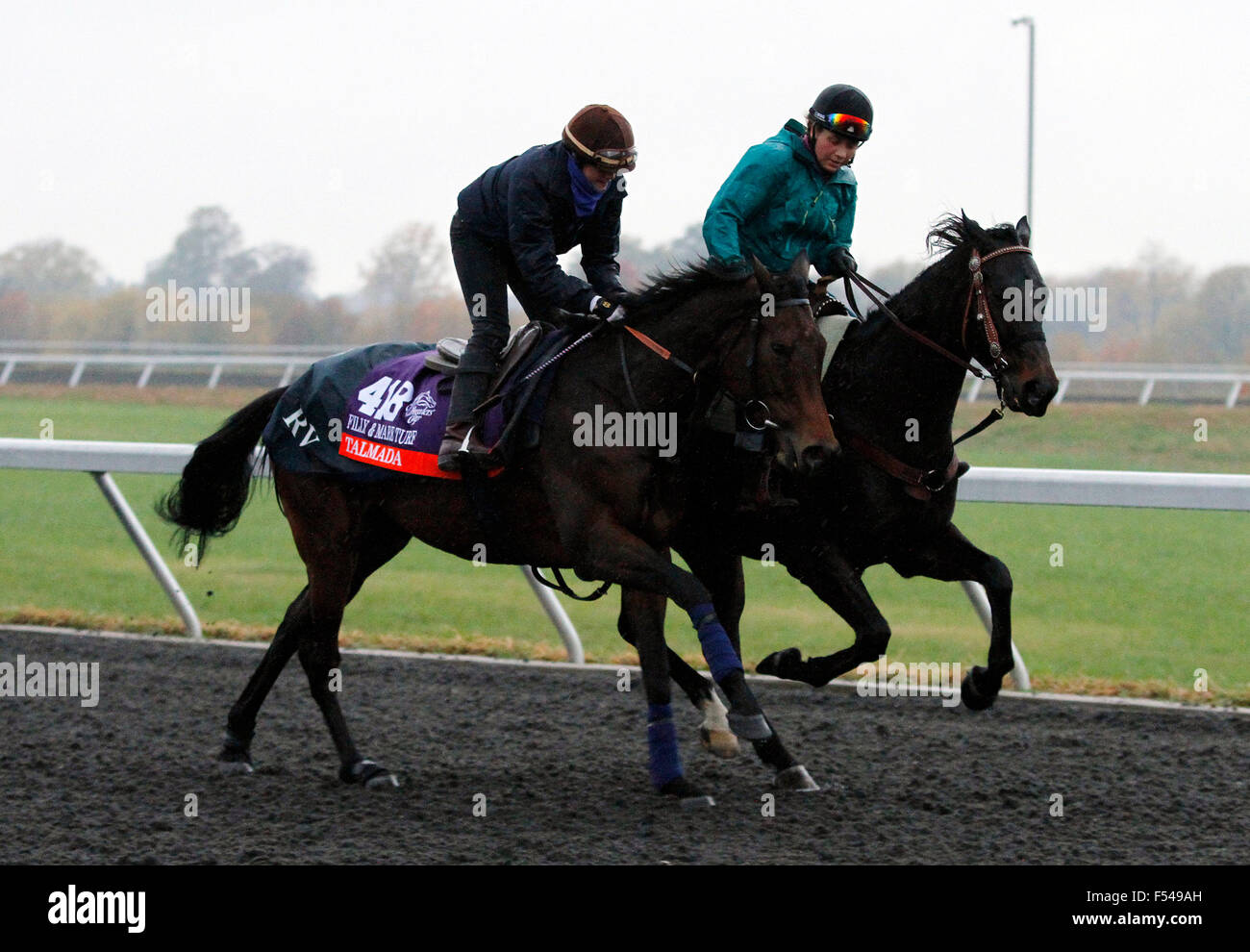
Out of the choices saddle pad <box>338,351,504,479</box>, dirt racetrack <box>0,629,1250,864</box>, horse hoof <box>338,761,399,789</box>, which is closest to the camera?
dirt racetrack <box>0,629,1250,864</box>

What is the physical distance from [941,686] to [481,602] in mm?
3536

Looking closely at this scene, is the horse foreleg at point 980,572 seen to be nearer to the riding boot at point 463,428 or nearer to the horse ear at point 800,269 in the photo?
the horse ear at point 800,269

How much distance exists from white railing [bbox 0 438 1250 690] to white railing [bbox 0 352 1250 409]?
11689mm

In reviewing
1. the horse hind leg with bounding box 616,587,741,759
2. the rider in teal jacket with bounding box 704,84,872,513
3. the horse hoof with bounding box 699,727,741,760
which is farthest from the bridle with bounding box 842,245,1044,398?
the horse hoof with bounding box 699,727,741,760

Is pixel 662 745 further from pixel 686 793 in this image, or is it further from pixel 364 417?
pixel 364 417

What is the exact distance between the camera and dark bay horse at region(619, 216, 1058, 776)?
5059 millimetres

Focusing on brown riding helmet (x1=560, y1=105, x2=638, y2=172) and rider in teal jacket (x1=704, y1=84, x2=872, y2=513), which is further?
rider in teal jacket (x1=704, y1=84, x2=872, y2=513)

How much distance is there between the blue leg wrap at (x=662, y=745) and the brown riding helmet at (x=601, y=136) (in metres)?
1.66

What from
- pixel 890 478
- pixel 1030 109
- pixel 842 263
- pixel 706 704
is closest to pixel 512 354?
pixel 842 263

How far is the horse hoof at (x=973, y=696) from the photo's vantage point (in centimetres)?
538

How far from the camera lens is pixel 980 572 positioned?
205 inches

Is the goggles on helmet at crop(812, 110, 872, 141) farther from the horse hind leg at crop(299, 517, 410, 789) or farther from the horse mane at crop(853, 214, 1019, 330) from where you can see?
the horse hind leg at crop(299, 517, 410, 789)

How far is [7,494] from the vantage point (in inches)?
610
